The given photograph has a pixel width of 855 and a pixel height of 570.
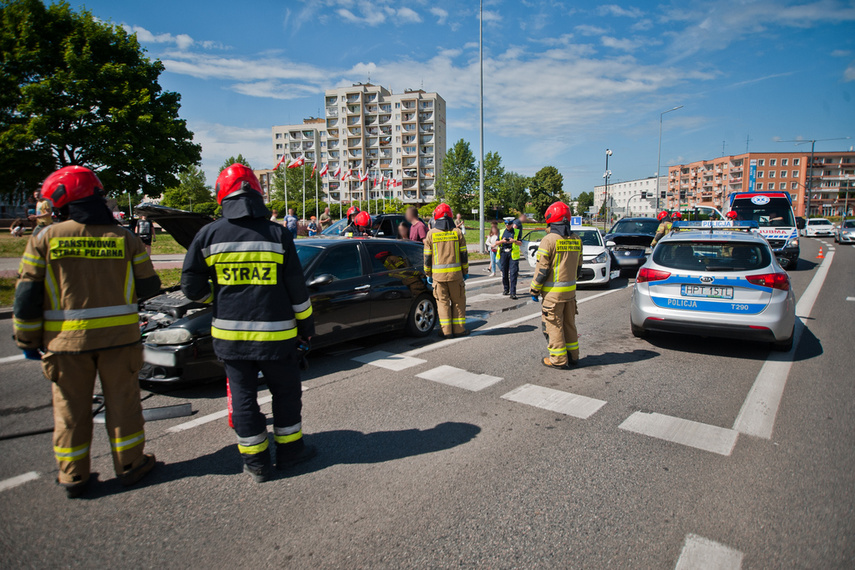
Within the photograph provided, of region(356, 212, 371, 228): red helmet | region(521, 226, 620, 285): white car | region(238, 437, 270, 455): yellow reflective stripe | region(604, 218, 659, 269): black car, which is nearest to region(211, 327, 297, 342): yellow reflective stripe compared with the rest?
region(238, 437, 270, 455): yellow reflective stripe

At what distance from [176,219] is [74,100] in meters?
29.9

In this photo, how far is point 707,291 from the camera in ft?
19.8

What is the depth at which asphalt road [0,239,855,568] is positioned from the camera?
2508mm

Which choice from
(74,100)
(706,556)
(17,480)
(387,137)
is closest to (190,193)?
(387,137)

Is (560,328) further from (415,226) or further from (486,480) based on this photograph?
(415,226)

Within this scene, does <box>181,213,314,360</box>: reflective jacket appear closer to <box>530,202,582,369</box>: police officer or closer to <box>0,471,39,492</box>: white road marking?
<box>0,471,39,492</box>: white road marking

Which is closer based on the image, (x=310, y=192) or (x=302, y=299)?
(x=302, y=299)

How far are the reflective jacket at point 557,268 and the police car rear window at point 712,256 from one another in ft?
5.75

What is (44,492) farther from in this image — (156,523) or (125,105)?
(125,105)

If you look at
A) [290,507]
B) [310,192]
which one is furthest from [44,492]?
[310,192]

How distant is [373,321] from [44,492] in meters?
3.91

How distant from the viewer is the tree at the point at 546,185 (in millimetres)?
98062

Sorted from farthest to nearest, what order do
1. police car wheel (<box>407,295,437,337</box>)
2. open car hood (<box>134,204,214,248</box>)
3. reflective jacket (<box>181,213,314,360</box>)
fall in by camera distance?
police car wheel (<box>407,295,437,337</box>)
open car hood (<box>134,204,214,248</box>)
reflective jacket (<box>181,213,314,360</box>)

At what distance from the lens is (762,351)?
21.1 feet
